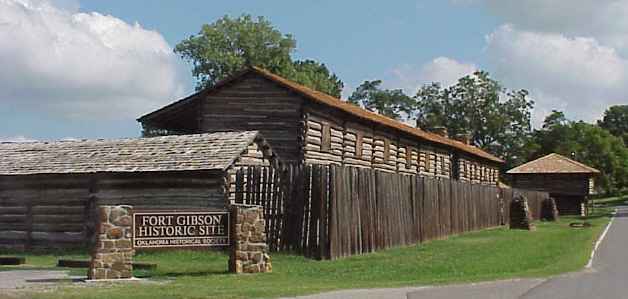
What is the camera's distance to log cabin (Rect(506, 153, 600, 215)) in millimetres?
75312

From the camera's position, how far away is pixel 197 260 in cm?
2009

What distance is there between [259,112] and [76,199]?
9.54 meters

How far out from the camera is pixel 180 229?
53.8 ft

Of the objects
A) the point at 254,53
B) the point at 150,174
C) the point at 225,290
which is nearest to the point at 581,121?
the point at 254,53

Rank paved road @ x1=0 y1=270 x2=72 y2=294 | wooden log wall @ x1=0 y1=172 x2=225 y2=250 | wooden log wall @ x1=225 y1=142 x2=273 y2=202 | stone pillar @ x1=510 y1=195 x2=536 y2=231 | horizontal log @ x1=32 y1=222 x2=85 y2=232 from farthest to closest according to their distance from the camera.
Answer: stone pillar @ x1=510 y1=195 x2=536 y2=231 → horizontal log @ x1=32 y1=222 x2=85 y2=232 → wooden log wall @ x1=0 y1=172 x2=225 y2=250 → wooden log wall @ x1=225 y1=142 x2=273 y2=202 → paved road @ x1=0 y1=270 x2=72 y2=294

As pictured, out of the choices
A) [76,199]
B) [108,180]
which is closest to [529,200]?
[108,180]

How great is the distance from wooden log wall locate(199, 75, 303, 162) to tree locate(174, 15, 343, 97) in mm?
35876

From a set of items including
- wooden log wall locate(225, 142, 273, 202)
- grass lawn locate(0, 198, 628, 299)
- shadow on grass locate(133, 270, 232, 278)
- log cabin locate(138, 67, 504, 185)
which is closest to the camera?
grass lawn locate(0, 198, 628, 299)

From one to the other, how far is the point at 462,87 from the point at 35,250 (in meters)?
86.5

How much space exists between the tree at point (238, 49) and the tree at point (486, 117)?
3716 cm

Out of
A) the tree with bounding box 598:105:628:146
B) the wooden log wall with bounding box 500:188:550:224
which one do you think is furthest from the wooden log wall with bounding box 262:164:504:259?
the tree with bounding box 598:105:628:146

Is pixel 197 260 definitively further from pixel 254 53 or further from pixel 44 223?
pixel 254 53

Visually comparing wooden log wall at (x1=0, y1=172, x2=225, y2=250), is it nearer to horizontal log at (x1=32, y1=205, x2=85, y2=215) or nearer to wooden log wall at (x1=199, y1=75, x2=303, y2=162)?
horizontal log at (x1=32, y1=205, x2=85, y2=215)

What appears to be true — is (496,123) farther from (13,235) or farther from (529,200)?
(13,235)
